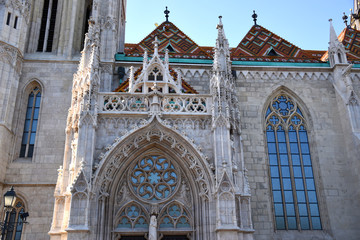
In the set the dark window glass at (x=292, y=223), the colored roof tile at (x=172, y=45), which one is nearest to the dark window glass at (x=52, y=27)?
the colored roof tile at (x=172, y=45)

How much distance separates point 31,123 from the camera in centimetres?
1416

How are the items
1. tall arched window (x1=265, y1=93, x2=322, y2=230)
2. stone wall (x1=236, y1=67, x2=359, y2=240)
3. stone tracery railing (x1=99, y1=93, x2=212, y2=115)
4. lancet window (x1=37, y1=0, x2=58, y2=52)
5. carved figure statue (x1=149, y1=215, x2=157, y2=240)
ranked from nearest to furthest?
1. carved figure statue (x1=149, y1=215, x2=157, y2=240)
2. stone tracery railing (x1=99, y1=93, x2=212, y2=115)
3. stone wall (x1=236, y1=67, x2=359, y2=240)
4. tall arched window (x1=265, y1=93, x2=322, y2=230)
5. lancet window (x1=37, y1=0, x2=58, y2=52)

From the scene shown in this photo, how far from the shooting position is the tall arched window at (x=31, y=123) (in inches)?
540

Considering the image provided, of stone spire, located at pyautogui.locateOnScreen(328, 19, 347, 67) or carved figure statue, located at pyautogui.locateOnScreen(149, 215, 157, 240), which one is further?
stone spire, located at pyautogui.locateOnScreen(328, 19, 347, 67)

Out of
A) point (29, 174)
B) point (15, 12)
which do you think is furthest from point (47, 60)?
point (29, 174)

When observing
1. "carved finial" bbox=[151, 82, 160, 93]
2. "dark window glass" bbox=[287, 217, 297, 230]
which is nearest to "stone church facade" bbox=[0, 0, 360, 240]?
"carved finial" bbox=[151, 82, 160, 93]

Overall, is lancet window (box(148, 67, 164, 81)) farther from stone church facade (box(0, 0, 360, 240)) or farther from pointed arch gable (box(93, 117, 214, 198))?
pointed arch gable (box(93, 117, 214, 198))

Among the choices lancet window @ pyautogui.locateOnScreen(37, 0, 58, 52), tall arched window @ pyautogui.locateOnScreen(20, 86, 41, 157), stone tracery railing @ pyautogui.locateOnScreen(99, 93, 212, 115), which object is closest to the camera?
stone tracery railing @ pyautogui.locateOnScreen(99, 93, 212, 115)

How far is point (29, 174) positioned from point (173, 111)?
5.70 meters

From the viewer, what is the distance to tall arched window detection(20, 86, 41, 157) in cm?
1373

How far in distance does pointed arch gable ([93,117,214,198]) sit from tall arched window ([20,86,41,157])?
446 cm

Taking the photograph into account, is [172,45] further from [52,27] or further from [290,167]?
[290,167]

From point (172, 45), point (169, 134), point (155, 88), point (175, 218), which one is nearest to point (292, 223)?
point (175, 218)

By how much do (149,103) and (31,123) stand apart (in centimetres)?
531
